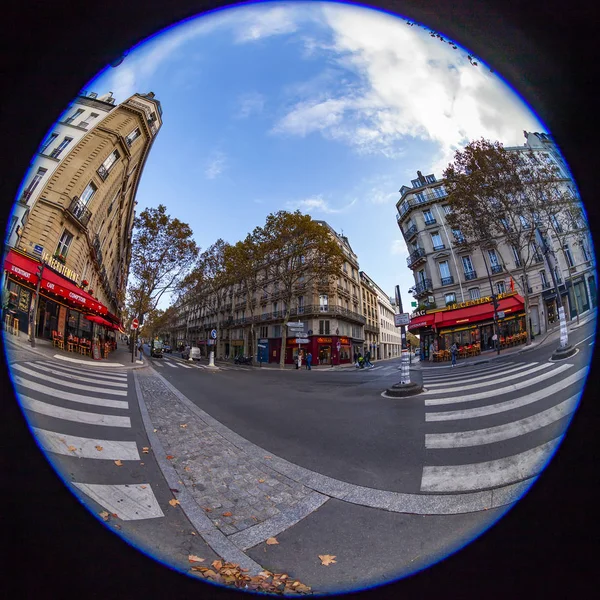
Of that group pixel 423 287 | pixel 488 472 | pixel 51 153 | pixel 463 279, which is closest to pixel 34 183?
pixel 51 153

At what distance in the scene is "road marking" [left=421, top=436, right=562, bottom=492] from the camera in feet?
4.32

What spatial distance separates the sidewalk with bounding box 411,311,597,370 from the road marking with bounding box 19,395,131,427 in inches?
86.3

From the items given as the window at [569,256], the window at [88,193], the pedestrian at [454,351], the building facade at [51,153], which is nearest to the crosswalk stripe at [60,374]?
the building facade at [51,153]

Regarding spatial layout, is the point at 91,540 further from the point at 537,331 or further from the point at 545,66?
the point at 545,66

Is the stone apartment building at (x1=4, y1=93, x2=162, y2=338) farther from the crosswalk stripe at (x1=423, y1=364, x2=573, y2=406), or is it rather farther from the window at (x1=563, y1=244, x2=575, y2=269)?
the window at (x1=563, y1=244, x2=575, y2=269)

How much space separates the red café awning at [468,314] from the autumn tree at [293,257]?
0.83 meters

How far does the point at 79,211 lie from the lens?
168cm

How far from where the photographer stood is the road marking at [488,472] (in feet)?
4.32

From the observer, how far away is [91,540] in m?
1.06

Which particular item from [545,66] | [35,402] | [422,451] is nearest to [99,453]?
[35,402]

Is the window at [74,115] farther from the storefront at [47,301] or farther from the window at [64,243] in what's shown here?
the storefront at [47,301]

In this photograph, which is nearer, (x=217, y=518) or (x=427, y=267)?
(x=217, y=518)

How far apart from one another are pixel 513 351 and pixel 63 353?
2.90 m

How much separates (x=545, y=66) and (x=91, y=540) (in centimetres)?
299
